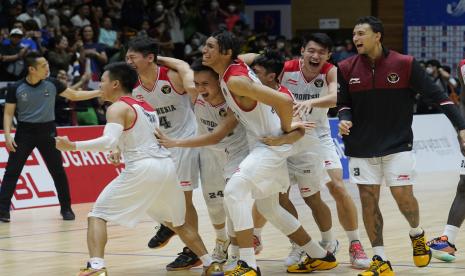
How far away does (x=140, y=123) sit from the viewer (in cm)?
759

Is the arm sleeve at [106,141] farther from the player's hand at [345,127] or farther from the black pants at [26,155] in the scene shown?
the black pants at [26,155]

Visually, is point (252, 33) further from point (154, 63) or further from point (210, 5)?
point (154, 63)

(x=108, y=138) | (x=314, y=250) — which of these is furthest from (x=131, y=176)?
(x=314, y=250)

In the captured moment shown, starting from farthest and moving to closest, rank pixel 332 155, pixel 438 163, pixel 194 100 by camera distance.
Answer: pixel 438 163 < pixel 332 155 < pixel 194 100

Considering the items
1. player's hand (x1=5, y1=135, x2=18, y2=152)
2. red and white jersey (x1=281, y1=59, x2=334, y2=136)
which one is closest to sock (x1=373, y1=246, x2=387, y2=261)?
red and white jersey (x1=281, y1=59, x2=334, y2=136)

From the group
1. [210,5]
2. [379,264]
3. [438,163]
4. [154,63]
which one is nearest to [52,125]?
[154,63]

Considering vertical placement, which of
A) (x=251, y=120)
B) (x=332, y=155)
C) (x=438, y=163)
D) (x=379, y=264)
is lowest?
(x=438, y=163)

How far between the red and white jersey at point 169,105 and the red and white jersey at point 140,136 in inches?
37.7

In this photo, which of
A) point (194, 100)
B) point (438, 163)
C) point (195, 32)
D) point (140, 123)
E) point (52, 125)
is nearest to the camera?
point (140, 123)

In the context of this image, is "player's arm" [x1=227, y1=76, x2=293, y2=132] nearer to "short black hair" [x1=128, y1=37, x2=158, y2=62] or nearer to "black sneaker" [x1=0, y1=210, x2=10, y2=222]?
"short black hair" [x1=128, y1=37, x2=158, y2=62]

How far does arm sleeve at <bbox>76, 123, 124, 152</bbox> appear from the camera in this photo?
7125 millimetres

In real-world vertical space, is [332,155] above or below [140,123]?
below

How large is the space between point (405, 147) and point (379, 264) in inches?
39.7

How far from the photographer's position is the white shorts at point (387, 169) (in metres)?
7.96
